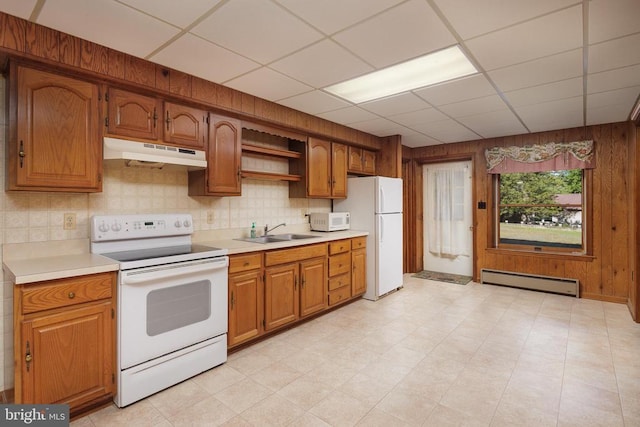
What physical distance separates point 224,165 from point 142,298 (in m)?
1.35

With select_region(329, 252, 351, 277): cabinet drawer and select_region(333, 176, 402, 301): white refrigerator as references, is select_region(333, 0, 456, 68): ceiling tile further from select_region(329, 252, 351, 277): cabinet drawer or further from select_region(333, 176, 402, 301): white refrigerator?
select_region(329, 252, 351, 277): cabinet drawer

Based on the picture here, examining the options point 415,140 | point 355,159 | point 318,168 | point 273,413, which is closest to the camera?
point 273,413

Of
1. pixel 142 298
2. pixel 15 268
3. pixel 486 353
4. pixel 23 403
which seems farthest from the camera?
pixel 486 353

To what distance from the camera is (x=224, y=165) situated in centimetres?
296

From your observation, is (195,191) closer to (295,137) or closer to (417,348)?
(295,137)

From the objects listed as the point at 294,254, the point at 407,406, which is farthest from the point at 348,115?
the point at 407,406

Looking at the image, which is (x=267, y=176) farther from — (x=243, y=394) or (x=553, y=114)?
(x=553, y=114)

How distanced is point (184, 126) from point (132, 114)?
39 cm

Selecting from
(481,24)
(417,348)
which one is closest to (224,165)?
(481,24)

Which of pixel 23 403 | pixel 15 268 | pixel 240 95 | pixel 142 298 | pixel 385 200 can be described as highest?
pixel 240 95

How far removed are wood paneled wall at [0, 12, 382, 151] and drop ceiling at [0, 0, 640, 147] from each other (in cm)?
7

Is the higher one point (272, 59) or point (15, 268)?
point (272, 59)

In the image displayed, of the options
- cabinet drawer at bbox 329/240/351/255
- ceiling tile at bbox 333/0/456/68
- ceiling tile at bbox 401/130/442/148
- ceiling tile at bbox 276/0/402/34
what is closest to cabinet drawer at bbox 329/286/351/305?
cabinet drawer at bbox 329/240/351/255

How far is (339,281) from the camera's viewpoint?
3867 mm
